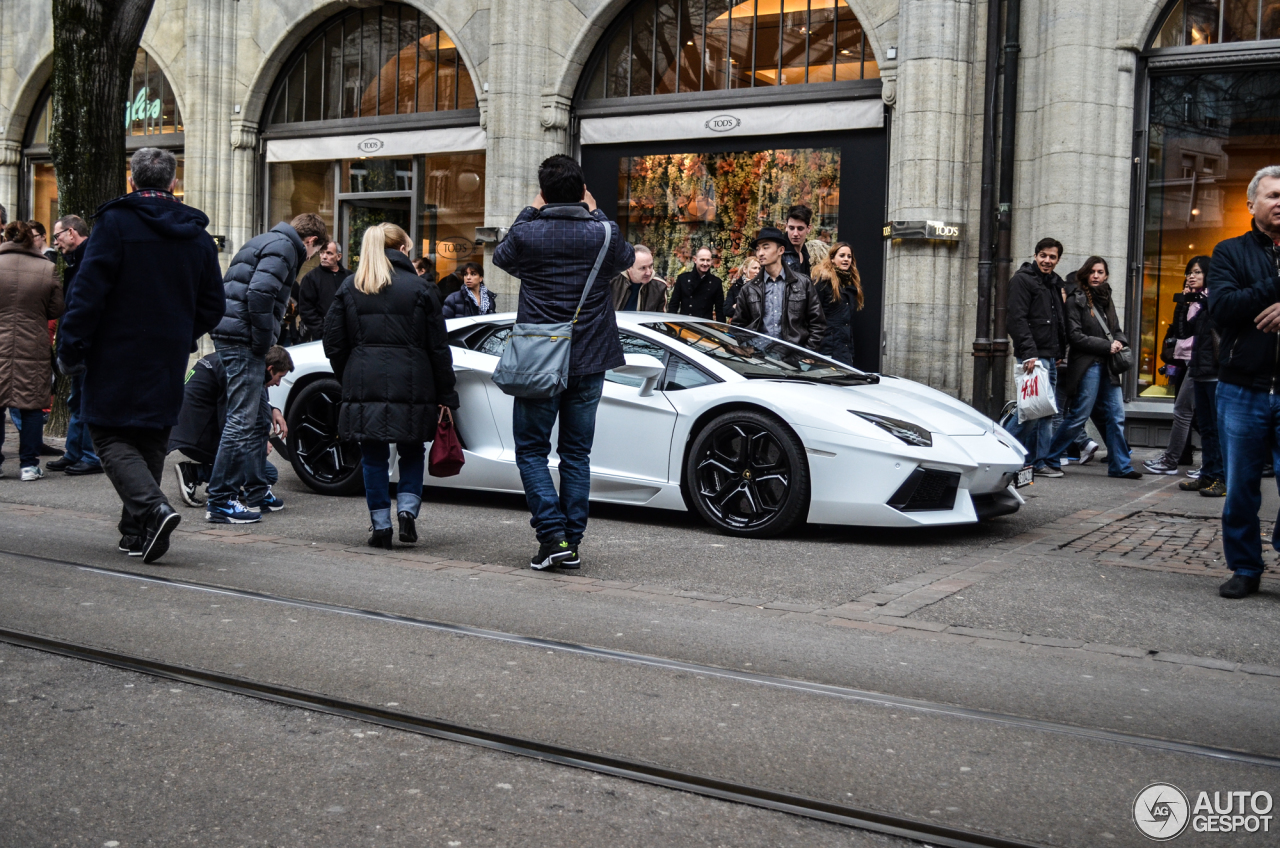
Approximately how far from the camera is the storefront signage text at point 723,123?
15500 mm

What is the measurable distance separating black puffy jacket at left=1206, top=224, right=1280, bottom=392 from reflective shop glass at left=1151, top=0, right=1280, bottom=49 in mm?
7796

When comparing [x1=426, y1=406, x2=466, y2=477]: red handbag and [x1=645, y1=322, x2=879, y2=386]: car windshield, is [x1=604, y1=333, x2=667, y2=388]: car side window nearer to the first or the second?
[x1=645, y1=322, x2=879, y2=386]: car windshield

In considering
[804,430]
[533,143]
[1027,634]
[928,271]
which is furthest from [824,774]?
[533,143]

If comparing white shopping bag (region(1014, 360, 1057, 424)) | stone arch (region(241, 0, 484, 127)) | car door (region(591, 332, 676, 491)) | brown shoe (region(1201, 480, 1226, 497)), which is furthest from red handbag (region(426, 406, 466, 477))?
stone arch (region(241, 0, 484, 127))

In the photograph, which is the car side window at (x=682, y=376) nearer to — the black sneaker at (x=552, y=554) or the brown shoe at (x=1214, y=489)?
the black sneaker at (x=552, y=554)

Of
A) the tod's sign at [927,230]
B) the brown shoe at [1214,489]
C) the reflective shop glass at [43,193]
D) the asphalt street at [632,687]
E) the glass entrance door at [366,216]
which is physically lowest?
the asphalt street at [632,687]

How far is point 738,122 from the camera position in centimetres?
1548

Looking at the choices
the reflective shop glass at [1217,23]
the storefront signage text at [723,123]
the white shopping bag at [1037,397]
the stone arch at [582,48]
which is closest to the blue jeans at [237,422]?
the white shopping bag at [1037,397]

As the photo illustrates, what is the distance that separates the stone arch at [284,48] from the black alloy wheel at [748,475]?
11.0 meters

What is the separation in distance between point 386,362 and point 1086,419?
667 centimetres

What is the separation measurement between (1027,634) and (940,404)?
311cm

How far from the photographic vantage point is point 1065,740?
405 centimetres

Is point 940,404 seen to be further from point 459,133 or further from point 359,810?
point 459,133

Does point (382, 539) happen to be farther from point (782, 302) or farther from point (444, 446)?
point (782, 302)
